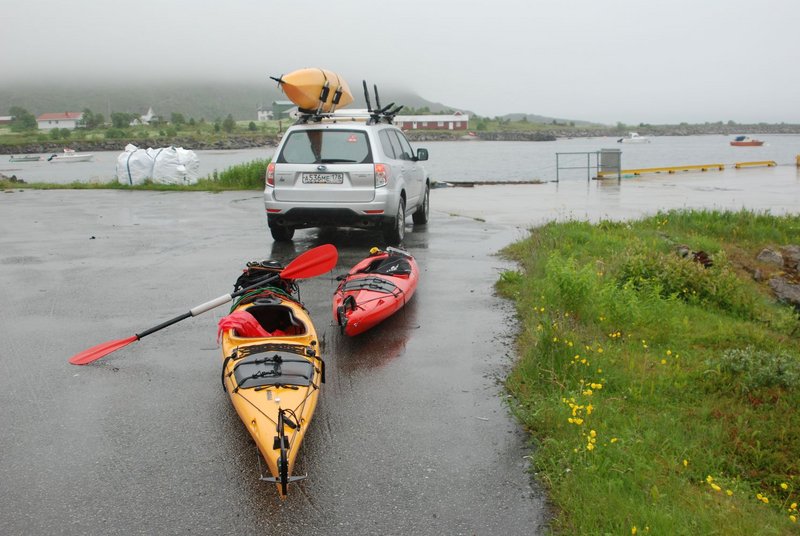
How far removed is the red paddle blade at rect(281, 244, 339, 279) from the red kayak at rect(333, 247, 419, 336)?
1.08 ft

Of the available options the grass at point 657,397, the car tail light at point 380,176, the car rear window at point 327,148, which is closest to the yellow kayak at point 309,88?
the car rear window at point 327,148

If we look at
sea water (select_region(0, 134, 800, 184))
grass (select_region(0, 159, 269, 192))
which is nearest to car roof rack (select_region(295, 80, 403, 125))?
grass (select_region(0, 159, 269, 192))

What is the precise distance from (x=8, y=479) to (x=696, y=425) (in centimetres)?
434

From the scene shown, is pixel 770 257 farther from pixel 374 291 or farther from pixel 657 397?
pixel 657 397

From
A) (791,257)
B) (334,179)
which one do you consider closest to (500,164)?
(791,257)

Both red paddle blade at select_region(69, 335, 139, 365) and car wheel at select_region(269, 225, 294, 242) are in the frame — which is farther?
→ car wheel at select_region(269, 225, 294, 242)

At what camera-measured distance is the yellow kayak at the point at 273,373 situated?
4.18 metres

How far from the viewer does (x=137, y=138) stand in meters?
131

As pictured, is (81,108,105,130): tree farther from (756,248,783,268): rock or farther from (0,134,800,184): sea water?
(756,248,783,268): rock

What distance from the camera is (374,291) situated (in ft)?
24.6

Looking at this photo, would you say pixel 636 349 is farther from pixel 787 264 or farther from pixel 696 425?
pixel 787 264

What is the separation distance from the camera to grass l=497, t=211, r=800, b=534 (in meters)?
4.00

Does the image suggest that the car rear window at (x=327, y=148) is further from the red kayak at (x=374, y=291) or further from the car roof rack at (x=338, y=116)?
the red kayak at (x=374, y=291)

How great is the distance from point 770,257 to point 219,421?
10291 mm
